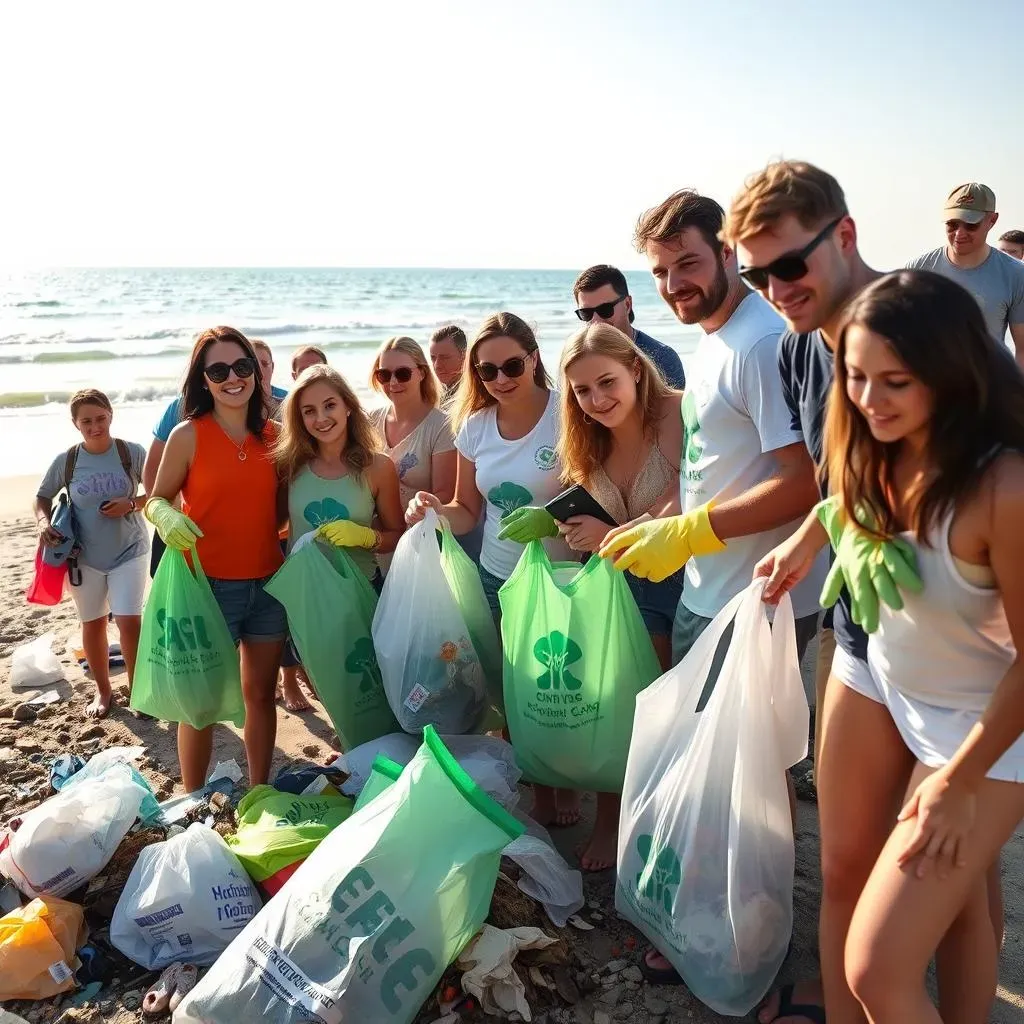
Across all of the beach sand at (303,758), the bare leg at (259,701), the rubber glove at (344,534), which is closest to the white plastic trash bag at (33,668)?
the beach sand at (303,758)

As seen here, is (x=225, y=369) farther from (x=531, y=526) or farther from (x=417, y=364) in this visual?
(x=531, y=526)

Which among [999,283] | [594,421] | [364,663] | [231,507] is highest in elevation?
[999,283]

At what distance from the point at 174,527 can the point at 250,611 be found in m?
0.40

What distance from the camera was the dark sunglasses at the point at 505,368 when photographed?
2.88 metres

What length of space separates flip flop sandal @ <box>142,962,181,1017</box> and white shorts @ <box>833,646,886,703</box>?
68.2 inches

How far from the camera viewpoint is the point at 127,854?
2.61 meters

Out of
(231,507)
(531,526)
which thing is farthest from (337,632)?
(531,526)

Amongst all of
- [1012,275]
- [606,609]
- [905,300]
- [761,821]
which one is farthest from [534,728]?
[1012,275]

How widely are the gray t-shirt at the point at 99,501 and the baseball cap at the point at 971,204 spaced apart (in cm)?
401

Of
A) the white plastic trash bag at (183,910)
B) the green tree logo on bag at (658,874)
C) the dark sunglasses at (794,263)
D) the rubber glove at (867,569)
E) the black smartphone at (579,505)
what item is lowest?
the white plastic trash bag at (183,910)

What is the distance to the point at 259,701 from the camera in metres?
3.17

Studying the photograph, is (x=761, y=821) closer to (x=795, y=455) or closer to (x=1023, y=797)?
(x=1023, y=797)

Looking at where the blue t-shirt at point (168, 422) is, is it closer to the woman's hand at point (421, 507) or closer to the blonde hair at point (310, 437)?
the blonde hair at point (310, 437)

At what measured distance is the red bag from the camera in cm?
395
